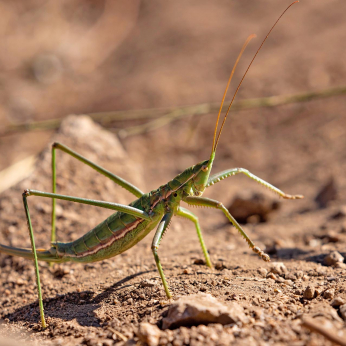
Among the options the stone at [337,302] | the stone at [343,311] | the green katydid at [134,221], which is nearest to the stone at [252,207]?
the green katydid at [134,221]

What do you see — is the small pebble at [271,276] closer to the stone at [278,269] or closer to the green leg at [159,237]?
the stone at [278,269]

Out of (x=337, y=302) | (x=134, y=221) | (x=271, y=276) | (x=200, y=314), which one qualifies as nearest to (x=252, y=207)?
(x=271, y=276)

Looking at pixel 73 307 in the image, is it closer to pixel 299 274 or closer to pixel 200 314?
pixel 200 314

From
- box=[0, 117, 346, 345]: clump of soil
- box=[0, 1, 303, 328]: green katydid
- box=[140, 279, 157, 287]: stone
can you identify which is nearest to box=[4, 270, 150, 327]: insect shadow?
box=[0, 117, 346, 345]: clump of soil

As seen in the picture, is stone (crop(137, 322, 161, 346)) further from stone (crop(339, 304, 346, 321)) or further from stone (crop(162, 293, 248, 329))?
stone (crop(339, 304, 346, 321))

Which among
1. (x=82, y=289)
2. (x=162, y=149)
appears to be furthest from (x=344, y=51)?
(x=82, y=289)
